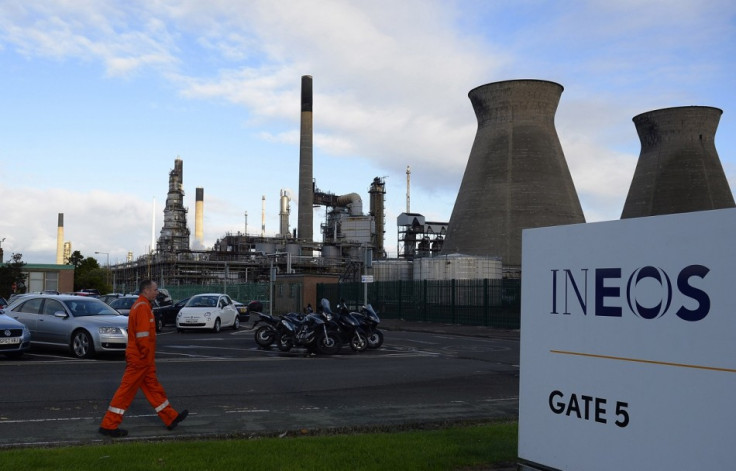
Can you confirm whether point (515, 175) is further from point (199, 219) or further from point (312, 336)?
point (199, 219)

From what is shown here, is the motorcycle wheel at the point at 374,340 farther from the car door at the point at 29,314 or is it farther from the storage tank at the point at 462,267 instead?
the storage tank at the point at 462,267

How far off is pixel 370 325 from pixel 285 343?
2.47 meters

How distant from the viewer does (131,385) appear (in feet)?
28.1

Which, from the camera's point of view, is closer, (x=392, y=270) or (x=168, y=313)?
(x=168, y=313)

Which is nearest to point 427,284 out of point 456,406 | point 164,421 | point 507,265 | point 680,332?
point 507,265

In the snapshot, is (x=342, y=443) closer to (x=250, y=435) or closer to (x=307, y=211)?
(x=250, y=435)

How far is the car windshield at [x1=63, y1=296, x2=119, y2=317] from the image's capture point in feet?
60.0

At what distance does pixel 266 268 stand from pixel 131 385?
277ft

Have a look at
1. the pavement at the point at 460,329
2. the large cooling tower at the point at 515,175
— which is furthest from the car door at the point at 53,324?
the large cooling tower at the point at 515,175

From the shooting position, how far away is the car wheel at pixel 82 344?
1739cm

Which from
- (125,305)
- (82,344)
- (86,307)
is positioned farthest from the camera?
(125,305)

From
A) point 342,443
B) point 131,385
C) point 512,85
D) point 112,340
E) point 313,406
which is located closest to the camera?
point 342,443

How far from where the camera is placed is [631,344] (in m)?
5.05

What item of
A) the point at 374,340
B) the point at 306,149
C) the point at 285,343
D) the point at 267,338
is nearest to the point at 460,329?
the point at 374,340
